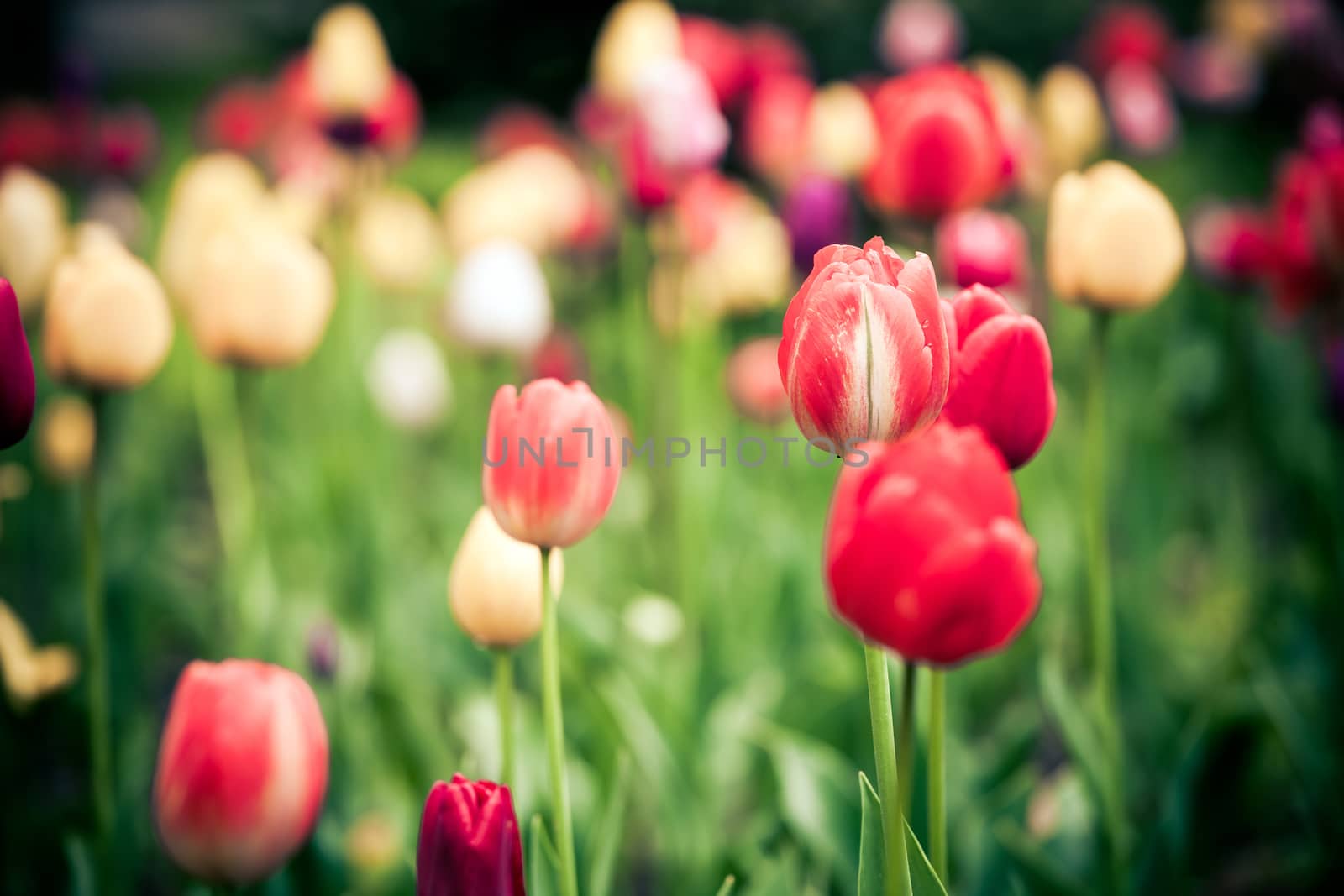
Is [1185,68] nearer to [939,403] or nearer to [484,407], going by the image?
[484,407]

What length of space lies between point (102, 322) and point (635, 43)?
3.32ft

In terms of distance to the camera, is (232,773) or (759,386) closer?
(232,773)

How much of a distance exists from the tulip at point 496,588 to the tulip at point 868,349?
235 mm

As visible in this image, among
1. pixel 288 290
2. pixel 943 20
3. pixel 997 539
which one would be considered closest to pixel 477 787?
pixel 997 539

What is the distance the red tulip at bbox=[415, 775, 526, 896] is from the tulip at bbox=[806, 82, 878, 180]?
1.49 m

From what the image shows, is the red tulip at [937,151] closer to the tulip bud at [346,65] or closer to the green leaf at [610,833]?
the green leaf at [610,833]

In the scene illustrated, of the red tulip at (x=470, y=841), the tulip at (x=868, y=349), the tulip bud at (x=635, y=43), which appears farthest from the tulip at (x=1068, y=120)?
the red tulip at (x=470, y=841)

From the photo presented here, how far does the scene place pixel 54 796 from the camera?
1.32 m

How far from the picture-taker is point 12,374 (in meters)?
0.61

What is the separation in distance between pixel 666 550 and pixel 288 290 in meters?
0.74

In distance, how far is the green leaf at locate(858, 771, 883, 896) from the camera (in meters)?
0.56

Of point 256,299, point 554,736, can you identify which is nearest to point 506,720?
point 554,736

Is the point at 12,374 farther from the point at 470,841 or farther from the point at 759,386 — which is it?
the point at 759,386

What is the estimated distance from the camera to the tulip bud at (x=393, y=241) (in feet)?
6.91
